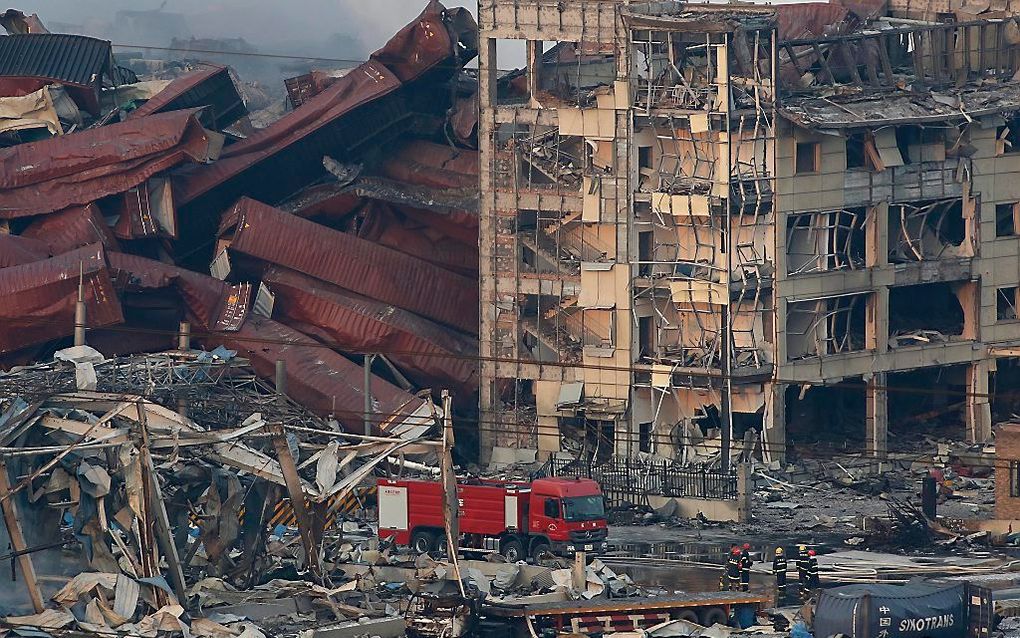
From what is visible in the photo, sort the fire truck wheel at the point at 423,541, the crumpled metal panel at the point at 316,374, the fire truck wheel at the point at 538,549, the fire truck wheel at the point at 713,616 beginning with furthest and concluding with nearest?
the crumpled metal panel at the point at 316,374, the fire truck wheel at the point at 423,541, the fire truck wheel at the point at 538,549, the fire truck wheel at the point at 713,616

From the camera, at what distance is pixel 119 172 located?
82938 millimetres

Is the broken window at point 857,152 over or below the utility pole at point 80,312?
over

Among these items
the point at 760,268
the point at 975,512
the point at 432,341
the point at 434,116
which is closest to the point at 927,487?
the point at 975,512

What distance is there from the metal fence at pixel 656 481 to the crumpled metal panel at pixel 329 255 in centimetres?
896

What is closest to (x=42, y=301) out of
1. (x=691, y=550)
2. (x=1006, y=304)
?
(x=691, y=550)

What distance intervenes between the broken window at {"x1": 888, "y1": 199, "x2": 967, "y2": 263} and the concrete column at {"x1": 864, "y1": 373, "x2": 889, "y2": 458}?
3.38 m

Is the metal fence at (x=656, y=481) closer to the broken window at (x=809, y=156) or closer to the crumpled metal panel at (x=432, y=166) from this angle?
the broken window at (x=809, y=156)

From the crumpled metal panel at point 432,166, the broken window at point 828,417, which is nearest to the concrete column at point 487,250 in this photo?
the crumpled metal panel at point 432,166

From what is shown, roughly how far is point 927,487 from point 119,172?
2551cm

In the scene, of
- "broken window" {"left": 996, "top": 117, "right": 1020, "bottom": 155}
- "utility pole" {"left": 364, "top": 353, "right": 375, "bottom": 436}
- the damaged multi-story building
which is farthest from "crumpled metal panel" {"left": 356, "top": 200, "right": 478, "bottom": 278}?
"broken window" {"left": 996, "top": 117, "right": 1020, "bottom": 155}

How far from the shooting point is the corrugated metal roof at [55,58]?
87000mm

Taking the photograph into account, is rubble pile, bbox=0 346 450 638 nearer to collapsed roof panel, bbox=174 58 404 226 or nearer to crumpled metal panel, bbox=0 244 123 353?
crumpled metal panel, bbox=0 244 123 353

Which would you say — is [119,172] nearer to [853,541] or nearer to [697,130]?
[697,130]

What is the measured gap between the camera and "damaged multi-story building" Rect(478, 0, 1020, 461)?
76938mm
